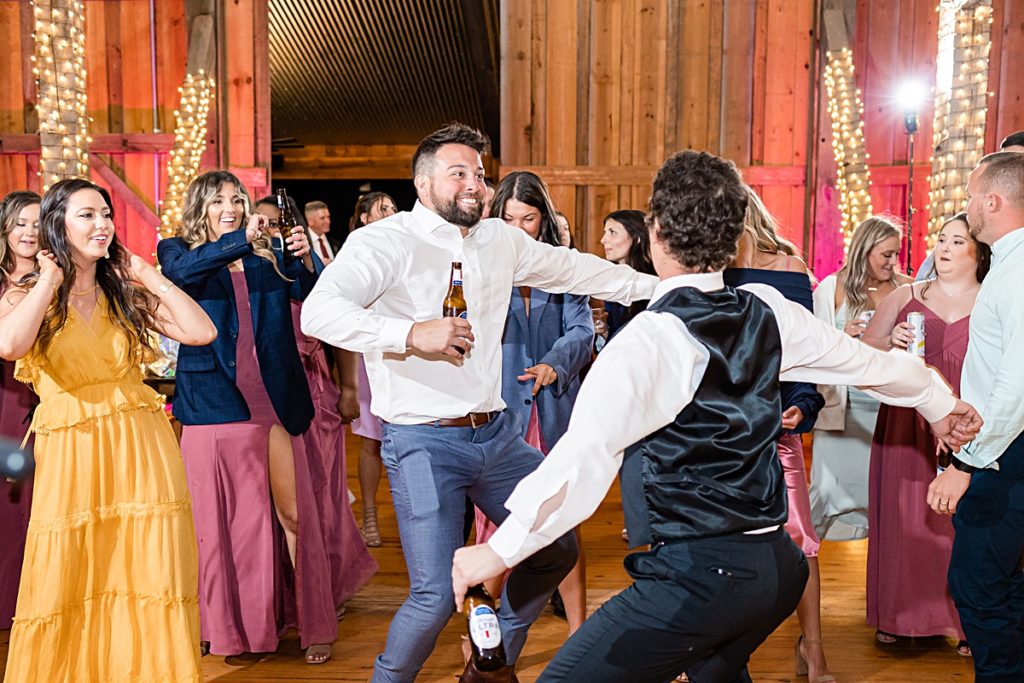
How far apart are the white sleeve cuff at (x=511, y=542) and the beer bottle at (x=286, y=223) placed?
1.90 m

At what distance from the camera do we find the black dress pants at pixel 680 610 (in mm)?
1771

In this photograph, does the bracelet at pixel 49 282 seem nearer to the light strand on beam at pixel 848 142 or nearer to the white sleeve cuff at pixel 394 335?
the white sleeve cuff at pixel 394 335

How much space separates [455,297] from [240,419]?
109 centimetres

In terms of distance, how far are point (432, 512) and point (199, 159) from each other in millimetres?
6389

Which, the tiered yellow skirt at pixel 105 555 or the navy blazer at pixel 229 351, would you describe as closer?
the tiered yellow skirt at pixel 105 555

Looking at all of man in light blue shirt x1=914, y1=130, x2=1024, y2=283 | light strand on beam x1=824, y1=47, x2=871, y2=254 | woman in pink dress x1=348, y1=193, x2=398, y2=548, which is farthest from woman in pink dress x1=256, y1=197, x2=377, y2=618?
light strand on beam x1=824, y1=47, x2=871, y2=254

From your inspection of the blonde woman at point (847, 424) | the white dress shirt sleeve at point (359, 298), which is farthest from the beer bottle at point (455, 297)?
the blonde woman at point (847, 424)

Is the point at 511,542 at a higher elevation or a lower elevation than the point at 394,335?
lower

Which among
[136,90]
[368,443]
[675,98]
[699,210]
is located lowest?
[368,443]

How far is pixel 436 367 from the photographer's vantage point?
2.61m

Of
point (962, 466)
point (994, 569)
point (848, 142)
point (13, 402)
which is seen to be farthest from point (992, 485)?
point (848, 142)

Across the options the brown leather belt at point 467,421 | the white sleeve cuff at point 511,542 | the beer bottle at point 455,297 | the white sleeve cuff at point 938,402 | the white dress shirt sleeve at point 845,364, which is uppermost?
the beer bottle at point 455,297

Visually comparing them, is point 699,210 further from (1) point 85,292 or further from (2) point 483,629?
(1) point 85,292

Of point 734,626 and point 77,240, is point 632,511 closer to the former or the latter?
point 734,626
